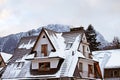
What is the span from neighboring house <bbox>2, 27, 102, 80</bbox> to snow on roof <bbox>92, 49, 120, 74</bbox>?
2.28 m

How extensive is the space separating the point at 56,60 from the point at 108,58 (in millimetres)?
12230

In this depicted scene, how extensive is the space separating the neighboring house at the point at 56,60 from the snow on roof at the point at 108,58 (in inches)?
89.9

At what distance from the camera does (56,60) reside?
52.8m

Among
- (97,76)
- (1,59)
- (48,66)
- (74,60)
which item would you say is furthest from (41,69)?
(1,59)

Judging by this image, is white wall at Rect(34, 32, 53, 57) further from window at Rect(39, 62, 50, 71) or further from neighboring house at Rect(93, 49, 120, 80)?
neighboring house at Rect(93, 49, 120, 80)

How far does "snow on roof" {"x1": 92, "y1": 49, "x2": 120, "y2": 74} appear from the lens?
195 feet

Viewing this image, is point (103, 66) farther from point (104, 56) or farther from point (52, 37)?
point (52, 37)

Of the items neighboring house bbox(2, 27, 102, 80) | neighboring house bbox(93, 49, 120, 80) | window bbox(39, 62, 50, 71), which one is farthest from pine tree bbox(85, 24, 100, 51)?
window bbox(39, 62, 50, 71)

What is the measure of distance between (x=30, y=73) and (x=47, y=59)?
3.45 metres

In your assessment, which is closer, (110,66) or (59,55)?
(59,55)

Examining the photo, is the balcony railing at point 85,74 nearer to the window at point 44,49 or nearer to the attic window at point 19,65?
the window at point 44,49

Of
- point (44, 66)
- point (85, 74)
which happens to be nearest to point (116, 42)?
point (85, 74)

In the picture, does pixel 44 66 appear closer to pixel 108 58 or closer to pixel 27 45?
pixel 27 45

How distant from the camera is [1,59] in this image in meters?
69.7
